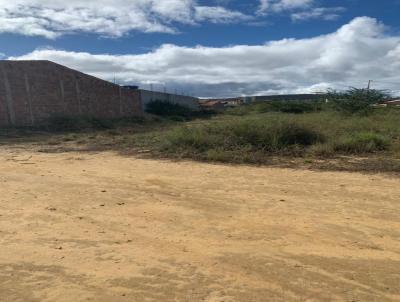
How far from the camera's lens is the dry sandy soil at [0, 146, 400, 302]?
3.96 m

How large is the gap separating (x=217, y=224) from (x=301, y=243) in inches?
47.3

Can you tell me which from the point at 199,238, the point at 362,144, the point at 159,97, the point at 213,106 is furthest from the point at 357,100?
the point at 213,106

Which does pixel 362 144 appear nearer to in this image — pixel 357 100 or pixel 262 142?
pixel 262 142

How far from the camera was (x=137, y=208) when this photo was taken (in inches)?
267

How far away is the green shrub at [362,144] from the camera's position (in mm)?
13172

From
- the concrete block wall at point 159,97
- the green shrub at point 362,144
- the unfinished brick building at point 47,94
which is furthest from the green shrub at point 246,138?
the concrete block wall at point 159,97

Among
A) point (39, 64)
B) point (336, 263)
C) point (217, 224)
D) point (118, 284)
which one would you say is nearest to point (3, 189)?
point (217, 224)

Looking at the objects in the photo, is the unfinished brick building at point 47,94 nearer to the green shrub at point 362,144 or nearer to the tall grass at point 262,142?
the tall grass at point 262,142

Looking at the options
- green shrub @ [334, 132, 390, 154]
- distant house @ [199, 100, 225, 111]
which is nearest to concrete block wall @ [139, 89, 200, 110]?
distant house @ [199, 100, 225, 111]

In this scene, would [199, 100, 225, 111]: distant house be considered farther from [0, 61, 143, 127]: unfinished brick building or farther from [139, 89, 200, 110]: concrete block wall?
[0, 61, 143, 127]: unfinished brick building

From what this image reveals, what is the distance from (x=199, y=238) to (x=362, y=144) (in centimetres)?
937

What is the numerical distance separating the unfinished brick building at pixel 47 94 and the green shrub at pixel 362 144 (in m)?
18.0

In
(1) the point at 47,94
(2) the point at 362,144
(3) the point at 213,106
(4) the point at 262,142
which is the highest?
(1) the point at 47,94

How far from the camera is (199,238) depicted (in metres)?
5.34
